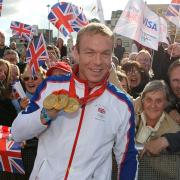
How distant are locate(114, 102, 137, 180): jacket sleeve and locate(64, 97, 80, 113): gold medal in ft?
1.17

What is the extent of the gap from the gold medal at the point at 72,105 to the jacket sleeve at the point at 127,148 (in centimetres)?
36

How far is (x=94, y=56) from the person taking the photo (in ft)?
7.91

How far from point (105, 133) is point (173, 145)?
0.62 metres

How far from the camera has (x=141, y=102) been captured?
3643 millimetres

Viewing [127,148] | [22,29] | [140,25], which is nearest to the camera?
[127,148]

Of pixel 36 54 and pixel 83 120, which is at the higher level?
pixel 83 120

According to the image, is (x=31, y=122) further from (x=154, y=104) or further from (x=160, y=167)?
(x=154, y=104)

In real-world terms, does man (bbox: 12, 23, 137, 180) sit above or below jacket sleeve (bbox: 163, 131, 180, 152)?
above

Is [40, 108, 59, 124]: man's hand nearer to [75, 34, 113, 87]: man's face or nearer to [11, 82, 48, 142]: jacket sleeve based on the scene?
[11, 82, 48, 142]: jacket sleeve

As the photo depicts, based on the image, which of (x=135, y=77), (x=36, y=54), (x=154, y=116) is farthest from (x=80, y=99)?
(x=135, y=77)

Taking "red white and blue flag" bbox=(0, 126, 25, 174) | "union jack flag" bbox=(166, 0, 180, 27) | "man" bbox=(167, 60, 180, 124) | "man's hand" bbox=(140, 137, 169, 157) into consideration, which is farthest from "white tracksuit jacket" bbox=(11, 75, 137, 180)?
"union jack flag" bbox=(166, 0, 180, 27)

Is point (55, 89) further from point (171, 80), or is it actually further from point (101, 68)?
point (171, 80)

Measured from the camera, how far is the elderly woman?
3254 millimetres

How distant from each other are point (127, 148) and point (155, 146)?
34 cm
